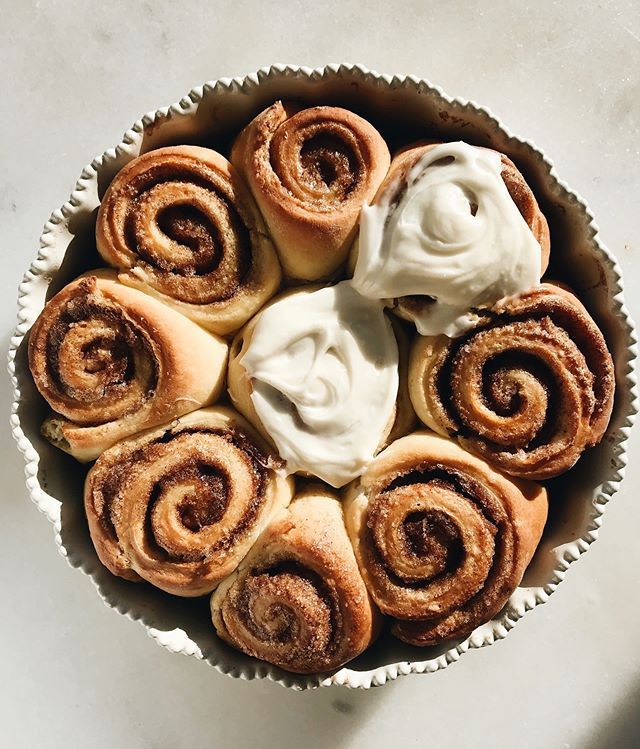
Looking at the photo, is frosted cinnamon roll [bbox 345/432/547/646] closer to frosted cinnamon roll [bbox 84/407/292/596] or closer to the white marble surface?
frosted cinnamon roll [bbox 84/407/292/596]

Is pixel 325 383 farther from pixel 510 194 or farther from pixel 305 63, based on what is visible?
pixel 305 63

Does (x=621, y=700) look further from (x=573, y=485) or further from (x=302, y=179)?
(x=302, y=179)

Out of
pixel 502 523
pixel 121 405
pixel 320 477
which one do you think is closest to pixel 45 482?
pixel 121 405

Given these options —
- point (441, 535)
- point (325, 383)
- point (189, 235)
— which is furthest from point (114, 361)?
point (441, 535)

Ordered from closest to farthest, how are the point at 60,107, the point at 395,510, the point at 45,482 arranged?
the point at 395,510, the point at 45,482, the point at 60,107

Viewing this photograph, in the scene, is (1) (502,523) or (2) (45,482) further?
(2) (45,482)

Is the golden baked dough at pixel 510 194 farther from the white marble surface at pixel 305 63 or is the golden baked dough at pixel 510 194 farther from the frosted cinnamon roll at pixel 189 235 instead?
the white marble surface at pixel 305 63

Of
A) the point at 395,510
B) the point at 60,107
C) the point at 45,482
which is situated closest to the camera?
the point at 395,510

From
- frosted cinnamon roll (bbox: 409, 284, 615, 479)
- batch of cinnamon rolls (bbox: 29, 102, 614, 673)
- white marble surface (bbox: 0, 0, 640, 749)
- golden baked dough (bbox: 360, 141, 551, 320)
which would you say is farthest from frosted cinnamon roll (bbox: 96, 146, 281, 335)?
white marble surface (bbox: 0, 0, 640, 749)
